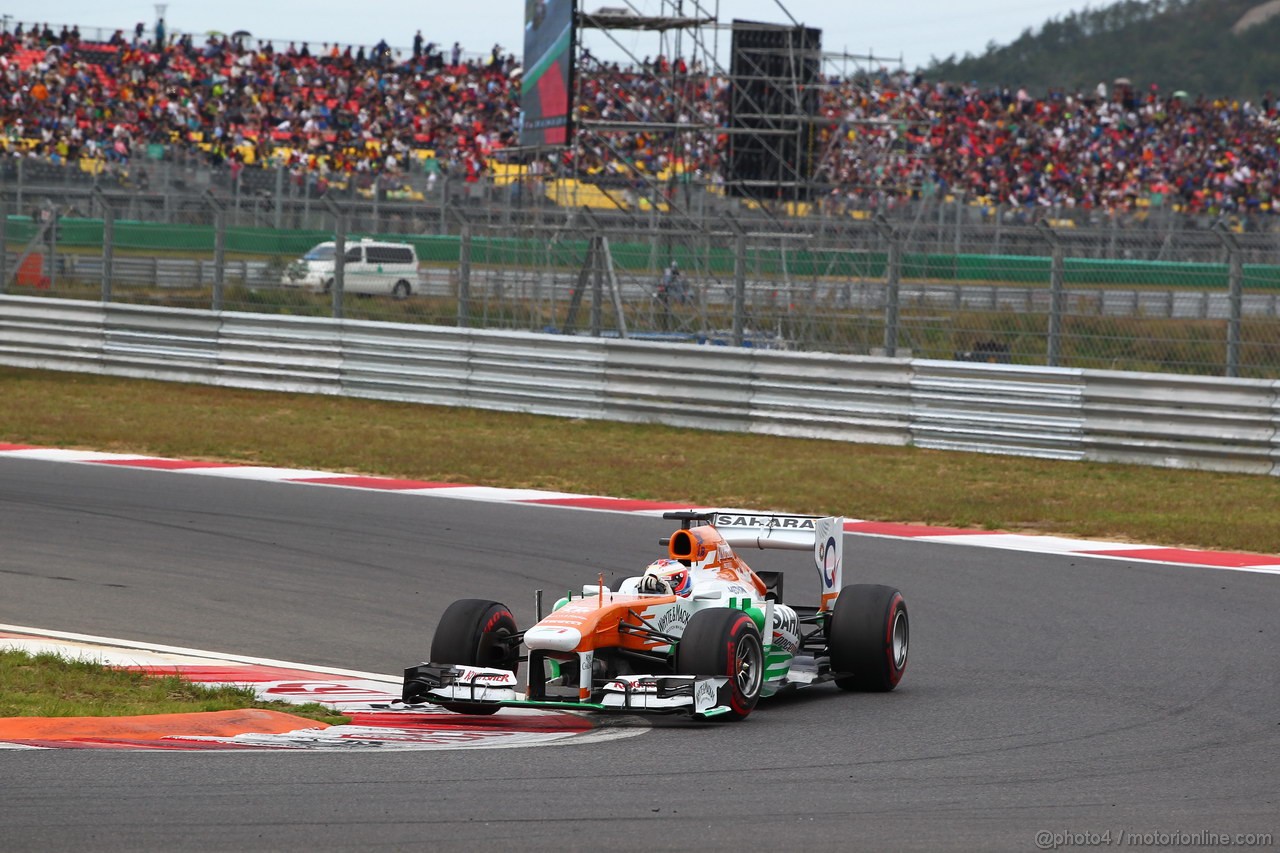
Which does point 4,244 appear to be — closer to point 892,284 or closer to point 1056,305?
point 892,284

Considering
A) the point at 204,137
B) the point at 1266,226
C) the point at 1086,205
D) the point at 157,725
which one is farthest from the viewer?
the point at 1086,205

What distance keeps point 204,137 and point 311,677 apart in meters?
34.5

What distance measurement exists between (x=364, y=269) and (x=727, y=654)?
49.8ft

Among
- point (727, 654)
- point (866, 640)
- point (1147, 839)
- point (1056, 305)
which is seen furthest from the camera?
point (1056, 305)

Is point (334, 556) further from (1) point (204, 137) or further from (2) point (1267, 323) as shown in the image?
(1) point (204, 137)

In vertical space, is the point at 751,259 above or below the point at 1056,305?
above

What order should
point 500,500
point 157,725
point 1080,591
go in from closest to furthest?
point 157,725, point 1080,591, point 500,500

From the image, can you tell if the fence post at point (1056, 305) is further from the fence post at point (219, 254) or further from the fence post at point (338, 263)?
the fence post at point (219, 254)

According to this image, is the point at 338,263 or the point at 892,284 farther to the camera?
the point at 338,263

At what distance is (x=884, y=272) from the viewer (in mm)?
17406

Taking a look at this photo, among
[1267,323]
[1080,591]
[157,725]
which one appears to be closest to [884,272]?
[1267,323]

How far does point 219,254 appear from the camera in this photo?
20516 mm

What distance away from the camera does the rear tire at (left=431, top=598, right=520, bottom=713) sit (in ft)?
22.9

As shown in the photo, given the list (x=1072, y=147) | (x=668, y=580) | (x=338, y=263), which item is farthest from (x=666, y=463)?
(x=1072, y=147)
